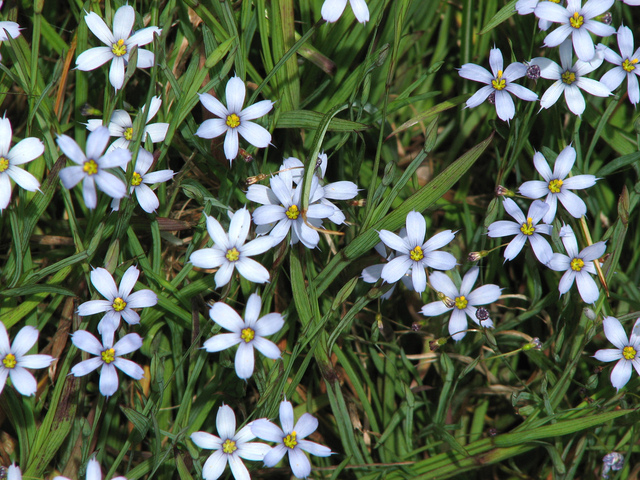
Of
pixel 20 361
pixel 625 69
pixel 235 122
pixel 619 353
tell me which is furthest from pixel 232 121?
pixel 619 353

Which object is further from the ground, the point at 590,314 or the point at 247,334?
the point at 247,334

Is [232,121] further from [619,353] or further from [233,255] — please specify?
[619,353]

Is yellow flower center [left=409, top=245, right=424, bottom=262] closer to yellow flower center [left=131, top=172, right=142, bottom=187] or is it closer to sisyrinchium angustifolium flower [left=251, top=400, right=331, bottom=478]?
sisyrinchium angustifolium flower [left=251, top=400, right=331, bottom=478]

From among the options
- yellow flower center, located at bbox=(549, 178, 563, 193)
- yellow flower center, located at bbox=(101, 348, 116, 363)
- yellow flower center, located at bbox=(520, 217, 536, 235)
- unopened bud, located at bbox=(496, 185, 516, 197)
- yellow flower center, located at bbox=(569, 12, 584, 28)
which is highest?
yellow flower center, located at bbox=(569, 12, 584, 28)

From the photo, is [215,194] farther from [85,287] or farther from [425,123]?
[425,123]

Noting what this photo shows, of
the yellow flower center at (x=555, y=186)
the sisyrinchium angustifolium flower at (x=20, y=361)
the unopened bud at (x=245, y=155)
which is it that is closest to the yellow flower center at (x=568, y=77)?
the yellow flower center at (x=555, y=186)

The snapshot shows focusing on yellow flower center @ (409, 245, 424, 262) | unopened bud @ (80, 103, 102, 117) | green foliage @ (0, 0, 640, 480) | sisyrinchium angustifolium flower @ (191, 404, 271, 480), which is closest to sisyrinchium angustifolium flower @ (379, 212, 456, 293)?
yellow flower center @ (409, 245, 424, 262)
